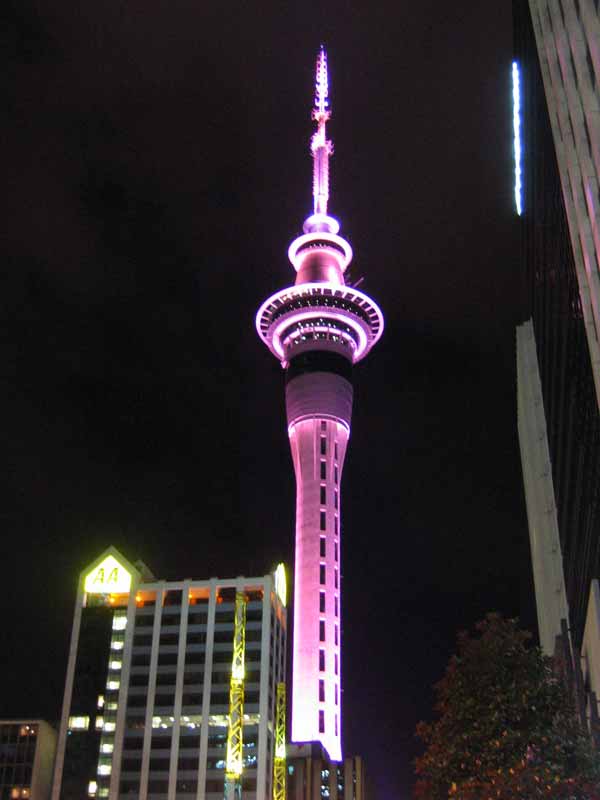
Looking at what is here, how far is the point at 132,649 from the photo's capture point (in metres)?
143

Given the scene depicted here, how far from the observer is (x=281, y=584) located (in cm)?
15125

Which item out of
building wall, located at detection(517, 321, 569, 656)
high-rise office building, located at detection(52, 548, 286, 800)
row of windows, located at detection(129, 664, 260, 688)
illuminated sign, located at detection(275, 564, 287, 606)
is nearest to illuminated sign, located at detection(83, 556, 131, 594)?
A: high-rise office building, located at detection(52, 548, 286, 800)

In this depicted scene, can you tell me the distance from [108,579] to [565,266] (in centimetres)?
10881

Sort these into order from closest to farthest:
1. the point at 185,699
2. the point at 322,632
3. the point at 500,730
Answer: the point at 500,730, the point at 322,632, the point at 185,699

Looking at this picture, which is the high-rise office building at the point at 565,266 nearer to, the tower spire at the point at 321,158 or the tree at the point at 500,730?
the tree at the point at 500,730

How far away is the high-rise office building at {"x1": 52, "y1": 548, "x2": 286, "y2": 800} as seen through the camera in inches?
5167

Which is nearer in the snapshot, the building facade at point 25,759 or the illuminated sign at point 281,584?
the building facade at point 25,759

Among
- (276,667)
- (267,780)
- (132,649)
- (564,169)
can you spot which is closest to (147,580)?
(132,649)

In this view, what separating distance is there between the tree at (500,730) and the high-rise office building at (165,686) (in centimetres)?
9406

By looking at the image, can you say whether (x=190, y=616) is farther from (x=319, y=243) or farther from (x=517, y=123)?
(x=517, y=123)

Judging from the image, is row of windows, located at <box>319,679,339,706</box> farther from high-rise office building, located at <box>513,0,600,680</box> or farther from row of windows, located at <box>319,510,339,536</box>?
high-rise office building, located at <box>513,0,600,680</box>

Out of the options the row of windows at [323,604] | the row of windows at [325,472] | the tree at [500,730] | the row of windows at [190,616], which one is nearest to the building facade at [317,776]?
the row of windows at [323,604]

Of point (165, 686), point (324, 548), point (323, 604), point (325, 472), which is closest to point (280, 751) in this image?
point (323, 604)

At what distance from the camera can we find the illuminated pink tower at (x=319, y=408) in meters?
132
